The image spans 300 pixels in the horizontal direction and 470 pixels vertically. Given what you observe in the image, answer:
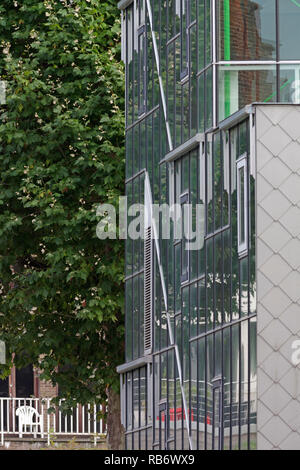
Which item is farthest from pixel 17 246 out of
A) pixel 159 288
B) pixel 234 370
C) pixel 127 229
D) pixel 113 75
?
pixel 234 370

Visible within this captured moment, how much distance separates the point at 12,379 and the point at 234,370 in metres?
29.9

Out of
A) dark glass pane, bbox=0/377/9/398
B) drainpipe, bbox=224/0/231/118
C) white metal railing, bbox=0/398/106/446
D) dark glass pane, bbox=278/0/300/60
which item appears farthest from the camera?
dark glass pane, bbox=0/377/9/398

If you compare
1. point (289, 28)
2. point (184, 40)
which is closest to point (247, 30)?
point (289, 28)

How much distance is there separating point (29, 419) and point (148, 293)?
74.5 feet

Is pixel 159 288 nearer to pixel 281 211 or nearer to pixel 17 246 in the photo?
pixel 281 211

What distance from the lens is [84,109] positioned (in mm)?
35156

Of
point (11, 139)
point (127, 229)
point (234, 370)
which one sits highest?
point (11, 139)

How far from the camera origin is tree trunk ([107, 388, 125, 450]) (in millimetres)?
36406

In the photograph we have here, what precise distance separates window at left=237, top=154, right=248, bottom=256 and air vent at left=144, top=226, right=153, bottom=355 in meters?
5.59

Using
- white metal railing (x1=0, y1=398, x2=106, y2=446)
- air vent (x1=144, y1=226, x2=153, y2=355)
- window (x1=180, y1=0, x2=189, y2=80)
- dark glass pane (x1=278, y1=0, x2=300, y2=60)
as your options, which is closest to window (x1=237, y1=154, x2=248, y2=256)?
dark glass pane (x1=278, y1=0, x2=300, y2=60)

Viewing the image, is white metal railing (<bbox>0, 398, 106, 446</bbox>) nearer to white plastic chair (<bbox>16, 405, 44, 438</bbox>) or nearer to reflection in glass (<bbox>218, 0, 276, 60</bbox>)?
white plastic chair (<bbox>16, 405, 44, 438</bbox>)

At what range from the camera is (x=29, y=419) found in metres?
50.6

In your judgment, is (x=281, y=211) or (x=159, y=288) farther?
(x=159, y=288)

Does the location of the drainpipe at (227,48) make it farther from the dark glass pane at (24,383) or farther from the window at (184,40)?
the dark glass pane at (24,383)
